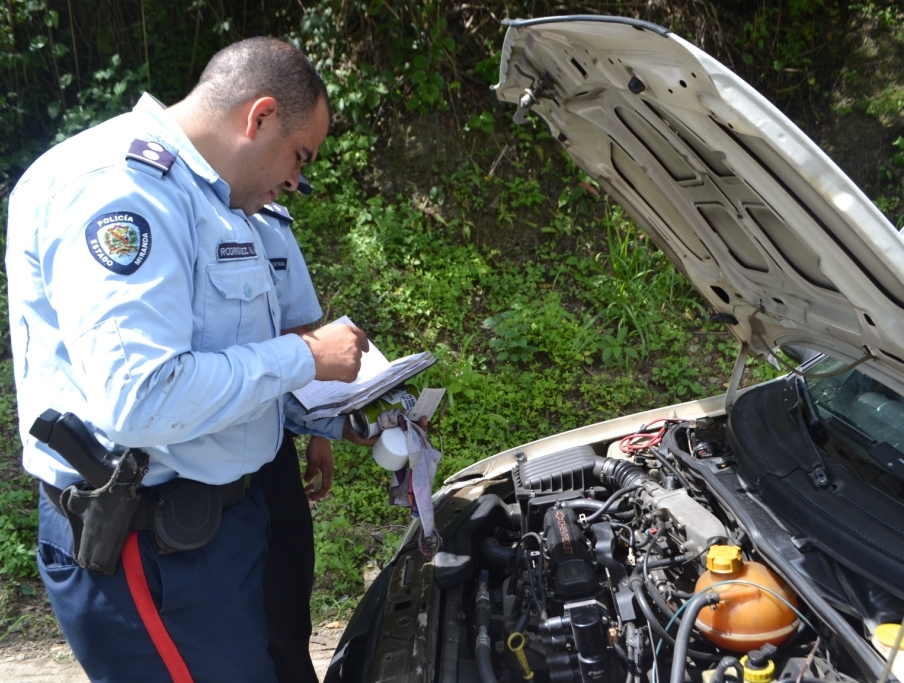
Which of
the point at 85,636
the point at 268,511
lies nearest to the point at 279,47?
the point at 268,511

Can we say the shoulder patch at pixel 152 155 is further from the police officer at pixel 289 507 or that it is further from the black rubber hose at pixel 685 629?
the black rubber hose at pixel 685 629

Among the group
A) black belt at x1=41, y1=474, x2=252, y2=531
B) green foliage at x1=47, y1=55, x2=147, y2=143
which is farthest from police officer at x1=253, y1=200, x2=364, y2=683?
green foliage at x1=47, y1=55, x2=147, y2=143

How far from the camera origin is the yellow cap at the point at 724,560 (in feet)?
5.66

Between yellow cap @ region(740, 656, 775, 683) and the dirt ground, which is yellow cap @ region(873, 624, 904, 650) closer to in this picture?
yellow cap @ region(740, 656, 775, 683)

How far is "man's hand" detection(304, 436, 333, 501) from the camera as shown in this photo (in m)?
2.58

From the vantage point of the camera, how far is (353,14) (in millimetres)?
5828

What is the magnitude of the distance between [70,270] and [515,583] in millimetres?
1493

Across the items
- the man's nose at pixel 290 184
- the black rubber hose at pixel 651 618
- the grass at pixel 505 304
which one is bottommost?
the grass at pixel 505 304

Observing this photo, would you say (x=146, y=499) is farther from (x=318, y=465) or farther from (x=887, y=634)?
(x=887, y=634)

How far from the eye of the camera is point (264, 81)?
5.90ft

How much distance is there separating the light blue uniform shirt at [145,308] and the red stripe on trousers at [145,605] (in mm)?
177

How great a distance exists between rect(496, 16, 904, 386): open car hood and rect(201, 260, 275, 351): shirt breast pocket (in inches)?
36.9

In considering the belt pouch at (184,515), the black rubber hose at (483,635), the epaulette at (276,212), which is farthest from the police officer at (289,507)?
the black rubber hose at (483,635)

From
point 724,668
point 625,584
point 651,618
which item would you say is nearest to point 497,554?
point 625,584
